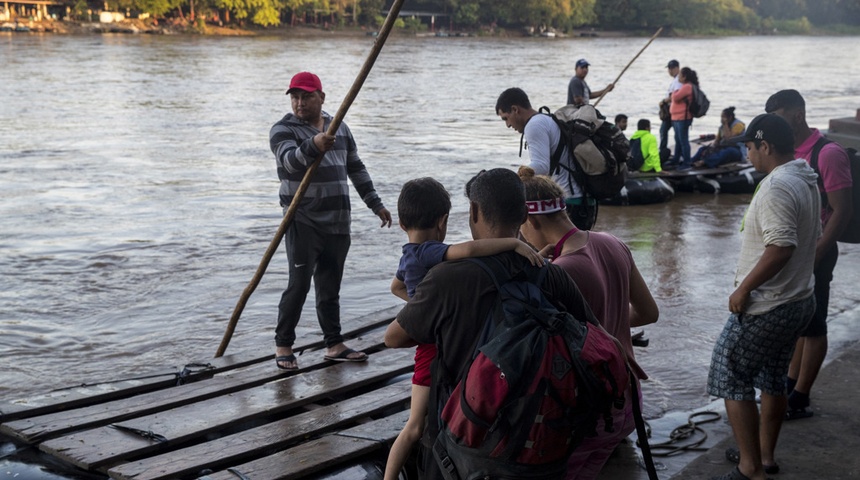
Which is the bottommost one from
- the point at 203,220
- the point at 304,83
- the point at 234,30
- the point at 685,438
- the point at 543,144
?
the point at 203,220

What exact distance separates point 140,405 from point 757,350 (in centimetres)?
288

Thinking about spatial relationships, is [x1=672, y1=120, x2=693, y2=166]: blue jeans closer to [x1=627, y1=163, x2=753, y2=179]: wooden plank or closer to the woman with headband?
[x1=627, y1=163, x2=753, y2=179]: wooden plank

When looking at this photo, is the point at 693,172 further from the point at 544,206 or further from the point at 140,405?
the point at 544,206

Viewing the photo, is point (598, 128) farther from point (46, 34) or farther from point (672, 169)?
point (46, 34)

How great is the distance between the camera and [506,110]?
5961mm

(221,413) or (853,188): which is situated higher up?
(853,188)

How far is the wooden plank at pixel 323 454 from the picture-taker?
3.85 m

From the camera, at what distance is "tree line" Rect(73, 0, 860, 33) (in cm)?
9550

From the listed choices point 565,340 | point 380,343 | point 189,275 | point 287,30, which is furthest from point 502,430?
point 287,30

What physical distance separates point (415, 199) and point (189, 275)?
765 centimetres

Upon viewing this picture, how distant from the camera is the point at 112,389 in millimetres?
4879

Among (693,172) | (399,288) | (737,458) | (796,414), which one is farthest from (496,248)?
(693,172)

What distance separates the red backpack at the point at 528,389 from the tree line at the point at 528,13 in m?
93.9

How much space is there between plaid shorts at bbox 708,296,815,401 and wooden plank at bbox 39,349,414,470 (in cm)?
172
